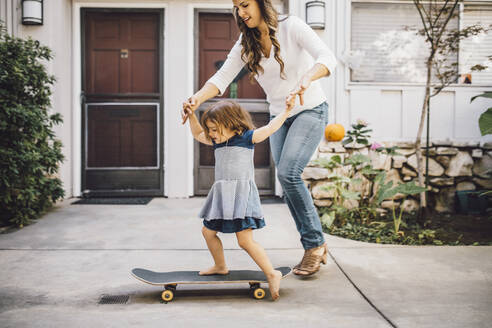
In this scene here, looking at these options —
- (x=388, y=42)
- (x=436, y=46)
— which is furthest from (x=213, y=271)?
(x=388, y=42)

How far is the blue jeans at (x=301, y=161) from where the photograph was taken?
2650 millimetres

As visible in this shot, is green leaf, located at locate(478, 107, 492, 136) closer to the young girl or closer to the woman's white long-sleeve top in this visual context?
the woman's white long-sleeve top

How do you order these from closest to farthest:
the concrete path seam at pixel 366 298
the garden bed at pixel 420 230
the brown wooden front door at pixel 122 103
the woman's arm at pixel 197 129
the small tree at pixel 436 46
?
the concrete path seam at pixel 366 298, the woman's arm at pixel 197 129, the garden bed at pixel 420 230, the small tree at pixel 436 46, the brown wooden front door at pixel 122 103

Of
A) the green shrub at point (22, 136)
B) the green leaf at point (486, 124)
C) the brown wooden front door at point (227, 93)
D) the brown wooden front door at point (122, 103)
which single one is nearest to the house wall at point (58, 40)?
the brown wooden front door at point (122, 103)

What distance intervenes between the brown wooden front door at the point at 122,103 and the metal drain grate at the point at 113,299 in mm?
3291

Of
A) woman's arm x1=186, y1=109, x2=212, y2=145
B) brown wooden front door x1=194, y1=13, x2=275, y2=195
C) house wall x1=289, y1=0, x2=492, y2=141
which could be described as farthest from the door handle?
woman's arm x1=186, y1=109, x2=212, y2=145

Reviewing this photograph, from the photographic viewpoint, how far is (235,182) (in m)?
2.37

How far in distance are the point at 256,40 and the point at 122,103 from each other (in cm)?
342

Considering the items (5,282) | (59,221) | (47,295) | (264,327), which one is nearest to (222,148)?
(264,327)

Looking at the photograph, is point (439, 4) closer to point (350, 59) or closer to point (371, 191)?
point (350, 59)

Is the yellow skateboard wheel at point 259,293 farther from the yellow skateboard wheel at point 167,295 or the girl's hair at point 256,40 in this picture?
the girl's hair at point 256,40

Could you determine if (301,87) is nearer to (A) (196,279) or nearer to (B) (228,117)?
(B) (228,117)

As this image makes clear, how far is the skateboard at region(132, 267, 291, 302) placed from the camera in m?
2.37

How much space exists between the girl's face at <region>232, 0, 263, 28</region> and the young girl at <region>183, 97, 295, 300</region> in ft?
1.65
